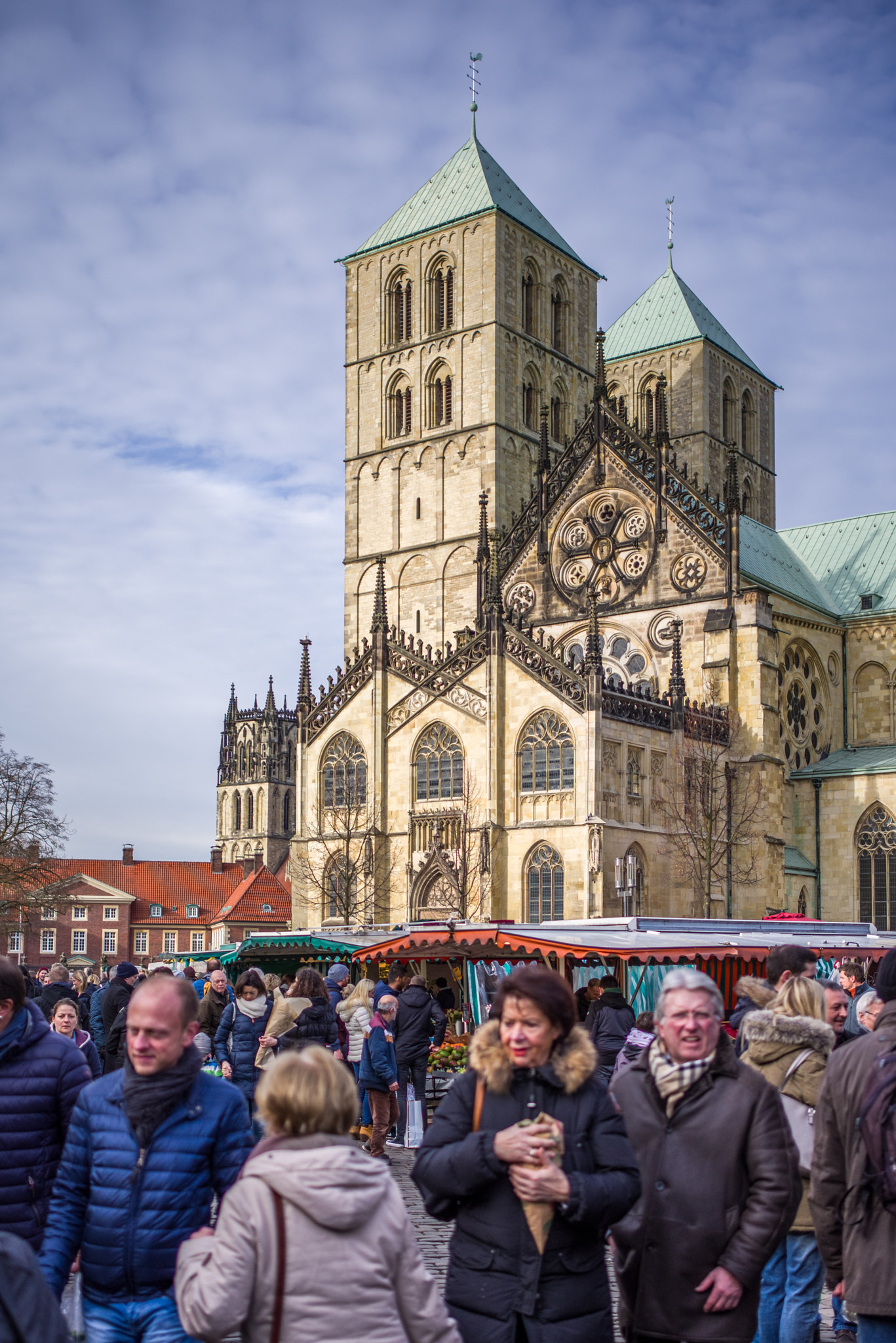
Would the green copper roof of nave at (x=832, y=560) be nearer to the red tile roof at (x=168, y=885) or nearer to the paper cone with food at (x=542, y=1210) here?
the paper cone with food at (x=542, y=1210)

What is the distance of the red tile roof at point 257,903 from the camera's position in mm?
81750

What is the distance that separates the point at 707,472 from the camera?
60.3 metres

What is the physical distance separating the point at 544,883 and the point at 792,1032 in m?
30.8

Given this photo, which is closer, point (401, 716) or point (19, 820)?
point (401, 716)

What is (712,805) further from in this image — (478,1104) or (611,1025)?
(478,1104)

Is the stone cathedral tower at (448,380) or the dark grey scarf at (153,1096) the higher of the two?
the stone cathedral tower at (448,380)

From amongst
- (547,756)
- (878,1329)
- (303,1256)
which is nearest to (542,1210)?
(303,1256)

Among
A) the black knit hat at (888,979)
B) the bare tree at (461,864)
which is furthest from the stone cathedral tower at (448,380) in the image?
the black knit hat at (888,979)

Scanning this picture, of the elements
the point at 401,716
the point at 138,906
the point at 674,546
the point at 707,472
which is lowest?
the point at 138,906

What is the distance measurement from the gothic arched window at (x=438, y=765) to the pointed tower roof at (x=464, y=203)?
22.9 metres

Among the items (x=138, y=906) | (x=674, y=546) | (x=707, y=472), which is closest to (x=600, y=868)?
(x=674, y=546)

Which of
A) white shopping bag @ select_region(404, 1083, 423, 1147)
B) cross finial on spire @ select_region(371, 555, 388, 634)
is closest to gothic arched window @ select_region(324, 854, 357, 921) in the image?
cross finial on spire @ select_region(371, 555, 388, 634)

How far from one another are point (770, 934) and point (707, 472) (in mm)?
39657

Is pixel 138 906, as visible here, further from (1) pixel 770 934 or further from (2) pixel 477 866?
(1) pixel 770 934
